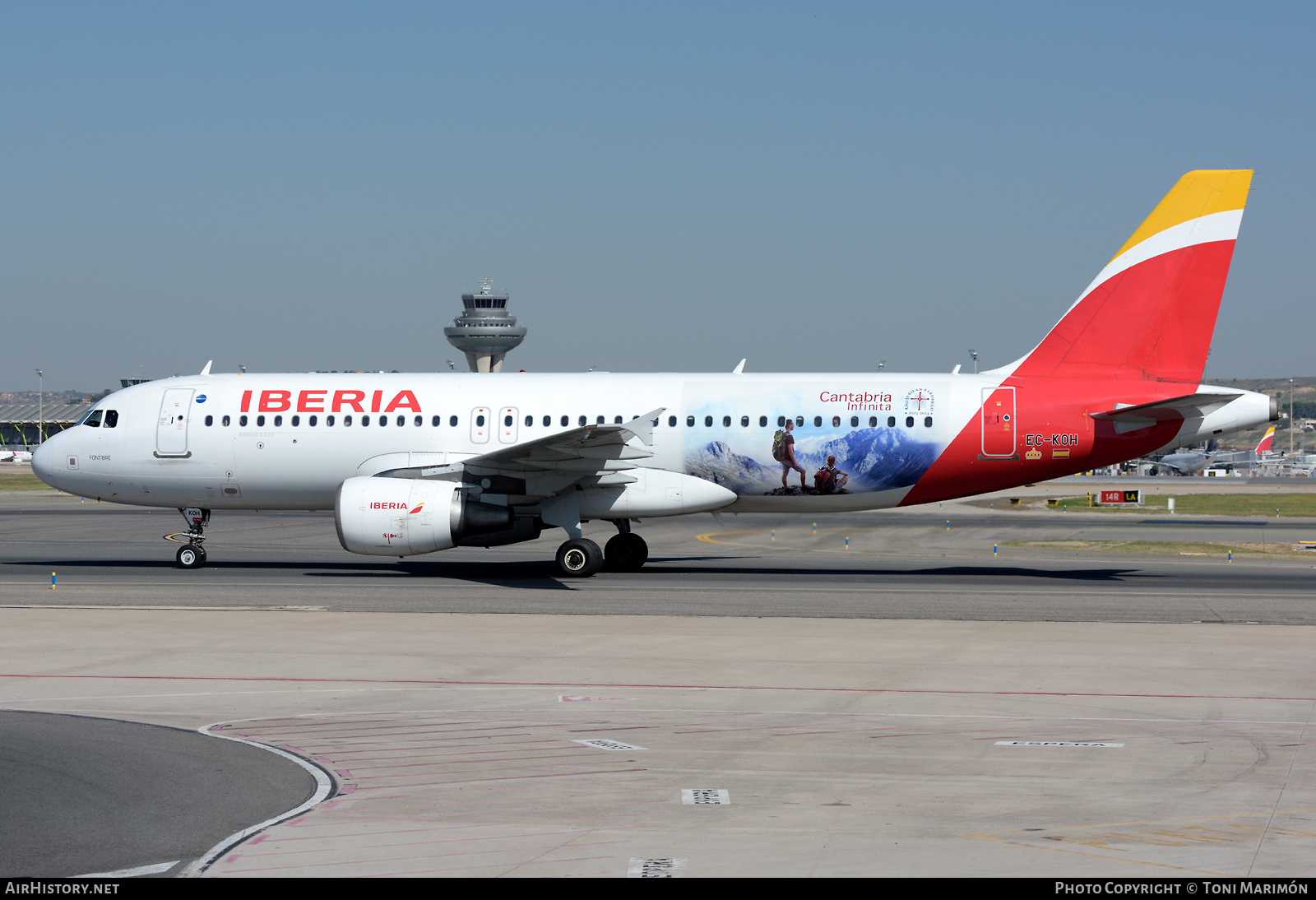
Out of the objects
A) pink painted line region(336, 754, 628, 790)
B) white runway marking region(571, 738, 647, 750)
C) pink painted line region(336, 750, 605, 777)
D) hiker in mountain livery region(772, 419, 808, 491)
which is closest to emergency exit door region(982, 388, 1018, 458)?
hiker in mountain livery region(772, 419, 808, 491)

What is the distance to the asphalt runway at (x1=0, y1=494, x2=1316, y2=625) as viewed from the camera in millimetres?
21312

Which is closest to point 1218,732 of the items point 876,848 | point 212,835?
point 876,848

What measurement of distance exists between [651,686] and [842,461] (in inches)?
538

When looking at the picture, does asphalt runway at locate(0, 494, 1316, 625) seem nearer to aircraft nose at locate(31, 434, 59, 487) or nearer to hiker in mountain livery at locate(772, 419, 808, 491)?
hiker in mountain livery at locate(772, 419, 808, 491)

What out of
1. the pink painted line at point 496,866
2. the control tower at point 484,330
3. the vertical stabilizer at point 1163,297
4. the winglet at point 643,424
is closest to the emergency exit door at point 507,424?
the winglet at point 643,424

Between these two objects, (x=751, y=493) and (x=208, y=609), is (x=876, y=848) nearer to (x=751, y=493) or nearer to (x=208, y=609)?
(x=208, y=609)

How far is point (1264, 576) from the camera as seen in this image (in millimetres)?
26875

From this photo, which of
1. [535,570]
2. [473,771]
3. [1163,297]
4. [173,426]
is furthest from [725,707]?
[173,426]

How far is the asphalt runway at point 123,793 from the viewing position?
7555 mm

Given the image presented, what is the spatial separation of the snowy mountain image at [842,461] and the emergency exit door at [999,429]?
117 cm

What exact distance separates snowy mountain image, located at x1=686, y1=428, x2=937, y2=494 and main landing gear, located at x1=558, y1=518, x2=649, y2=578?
8.58 feet

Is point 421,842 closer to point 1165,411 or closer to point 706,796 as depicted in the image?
point 706,796

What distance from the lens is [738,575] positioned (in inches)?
1072
